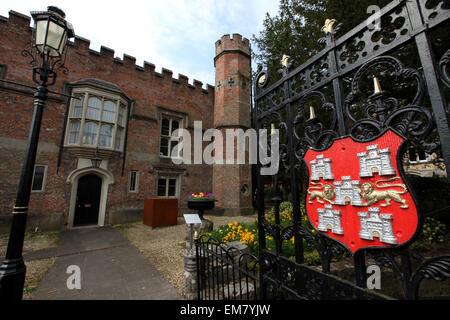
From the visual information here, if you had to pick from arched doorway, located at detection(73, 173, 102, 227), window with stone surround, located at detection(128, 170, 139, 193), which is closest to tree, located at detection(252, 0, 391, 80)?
window with stone surround, located at detection(128, 170, 139, 193)

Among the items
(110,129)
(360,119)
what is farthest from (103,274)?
(110,129)

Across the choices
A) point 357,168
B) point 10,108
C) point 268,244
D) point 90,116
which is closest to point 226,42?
point 90,116

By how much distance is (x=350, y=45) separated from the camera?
1670 millimetres

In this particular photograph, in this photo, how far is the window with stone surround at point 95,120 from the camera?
896 centimetres

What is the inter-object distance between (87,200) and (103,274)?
6550 millimetres

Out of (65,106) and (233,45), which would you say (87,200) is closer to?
(65,106)

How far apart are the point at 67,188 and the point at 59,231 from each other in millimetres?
1840

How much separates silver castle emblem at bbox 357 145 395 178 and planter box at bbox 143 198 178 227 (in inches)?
343

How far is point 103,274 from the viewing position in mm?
4102

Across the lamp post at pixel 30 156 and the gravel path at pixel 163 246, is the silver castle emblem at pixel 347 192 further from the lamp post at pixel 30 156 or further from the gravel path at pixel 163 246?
the lamp post at pixel 30 156

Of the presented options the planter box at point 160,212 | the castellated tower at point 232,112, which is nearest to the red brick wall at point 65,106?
the castellated tower at point 232,112

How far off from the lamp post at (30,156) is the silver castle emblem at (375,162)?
391 cm
